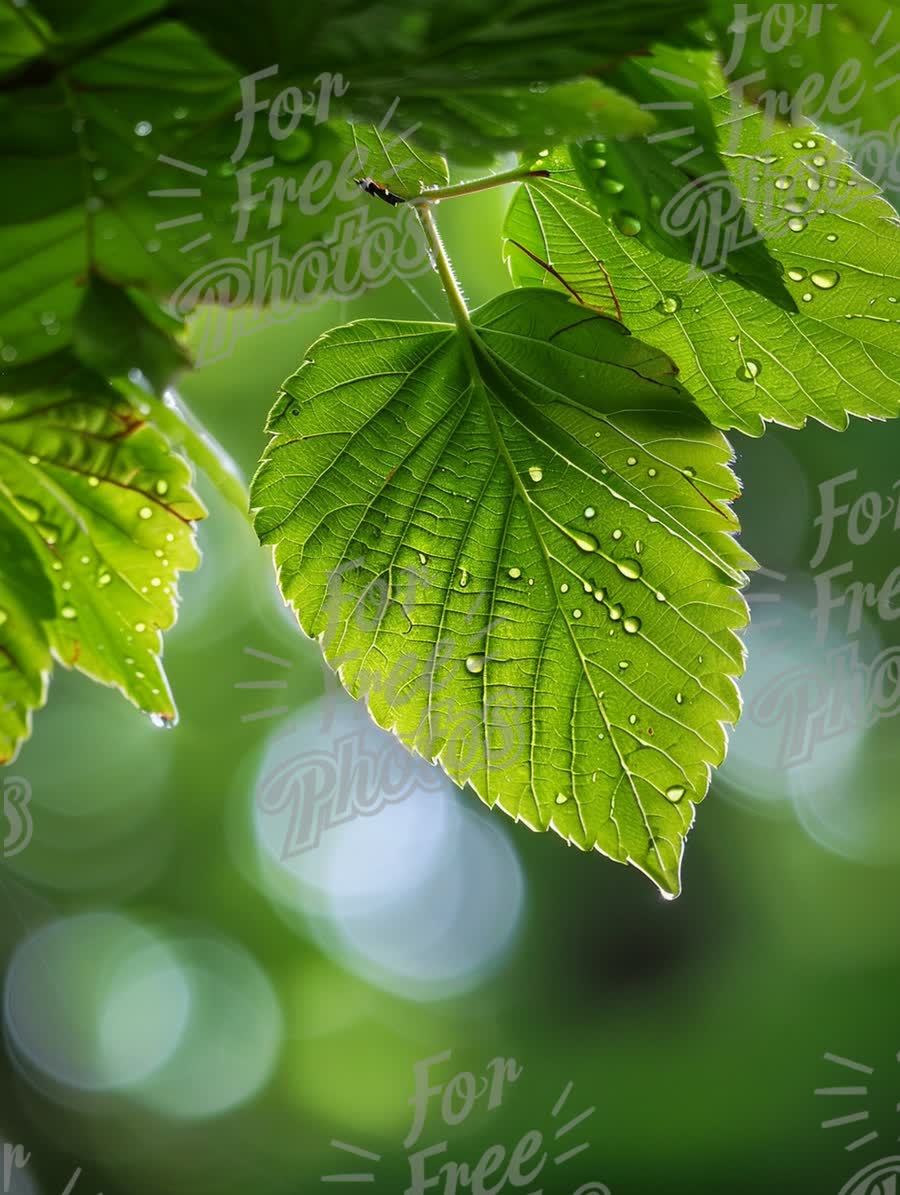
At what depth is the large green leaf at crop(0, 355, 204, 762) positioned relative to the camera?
34cm

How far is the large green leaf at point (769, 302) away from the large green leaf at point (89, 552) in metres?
0.20

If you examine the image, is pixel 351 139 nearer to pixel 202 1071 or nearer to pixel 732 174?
pixel 732 174

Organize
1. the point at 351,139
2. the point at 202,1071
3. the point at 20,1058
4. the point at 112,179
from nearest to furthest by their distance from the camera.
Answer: the point at 112,179 < the point at 351,139 < the point at 20,1058 < the point at 202,1071

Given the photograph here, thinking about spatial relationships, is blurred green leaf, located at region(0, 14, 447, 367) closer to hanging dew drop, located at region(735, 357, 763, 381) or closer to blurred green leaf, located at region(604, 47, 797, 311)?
blurred green leaf, located at region(604, 47, 797, 311)

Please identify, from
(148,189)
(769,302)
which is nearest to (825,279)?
(769,302)

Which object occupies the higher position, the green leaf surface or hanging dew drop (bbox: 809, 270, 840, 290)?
hanging dew drop (bbox: 809, 270, 840, 290)

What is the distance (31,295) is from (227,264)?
56 millimetres

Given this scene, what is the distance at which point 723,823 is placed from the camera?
4.45m

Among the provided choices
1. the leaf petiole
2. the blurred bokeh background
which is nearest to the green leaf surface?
the leaf petiole

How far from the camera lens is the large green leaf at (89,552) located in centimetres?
34

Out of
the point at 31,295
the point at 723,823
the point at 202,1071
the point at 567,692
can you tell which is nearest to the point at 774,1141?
the point at 723,823

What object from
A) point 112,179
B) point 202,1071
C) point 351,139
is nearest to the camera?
point 112,179

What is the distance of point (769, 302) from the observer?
40 centimetres

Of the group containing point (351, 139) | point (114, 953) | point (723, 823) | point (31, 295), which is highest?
point (723, 823)
